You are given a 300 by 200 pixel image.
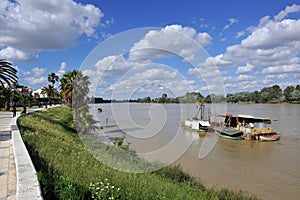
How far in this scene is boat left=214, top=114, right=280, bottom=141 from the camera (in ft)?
79.4

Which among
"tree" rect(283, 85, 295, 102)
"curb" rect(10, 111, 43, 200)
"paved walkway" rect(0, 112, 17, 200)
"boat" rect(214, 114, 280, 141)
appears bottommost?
"boat" rect(214, 114, 280, 141)

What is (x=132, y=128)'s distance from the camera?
29422mm

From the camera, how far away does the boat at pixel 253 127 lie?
24188 mm

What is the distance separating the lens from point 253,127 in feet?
84.5

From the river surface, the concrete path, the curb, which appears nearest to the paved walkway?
the concrete path

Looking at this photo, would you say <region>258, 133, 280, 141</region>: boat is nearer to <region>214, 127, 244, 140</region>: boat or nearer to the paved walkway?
<region>214, 127, 244, 140</region>: boat

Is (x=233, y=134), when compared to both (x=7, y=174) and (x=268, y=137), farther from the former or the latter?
(x=7, y=174)

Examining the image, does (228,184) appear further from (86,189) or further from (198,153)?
(86,189)

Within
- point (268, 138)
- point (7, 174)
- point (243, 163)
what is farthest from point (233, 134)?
point (7, 174)

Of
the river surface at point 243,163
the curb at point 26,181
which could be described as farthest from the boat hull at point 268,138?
the curb at point 26,181

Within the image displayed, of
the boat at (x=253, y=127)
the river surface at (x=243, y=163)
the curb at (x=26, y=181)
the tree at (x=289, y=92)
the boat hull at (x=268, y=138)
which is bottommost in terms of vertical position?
the river surface at (x=243, y=163)

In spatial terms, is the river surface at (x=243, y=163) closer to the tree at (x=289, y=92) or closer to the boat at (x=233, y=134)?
the boat at (x=233, y=134)

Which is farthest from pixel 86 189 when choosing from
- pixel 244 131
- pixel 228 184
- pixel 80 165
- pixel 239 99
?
pixel 239 99

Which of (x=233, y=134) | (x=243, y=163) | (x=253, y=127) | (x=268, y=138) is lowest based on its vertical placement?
(x=243, y=163)
